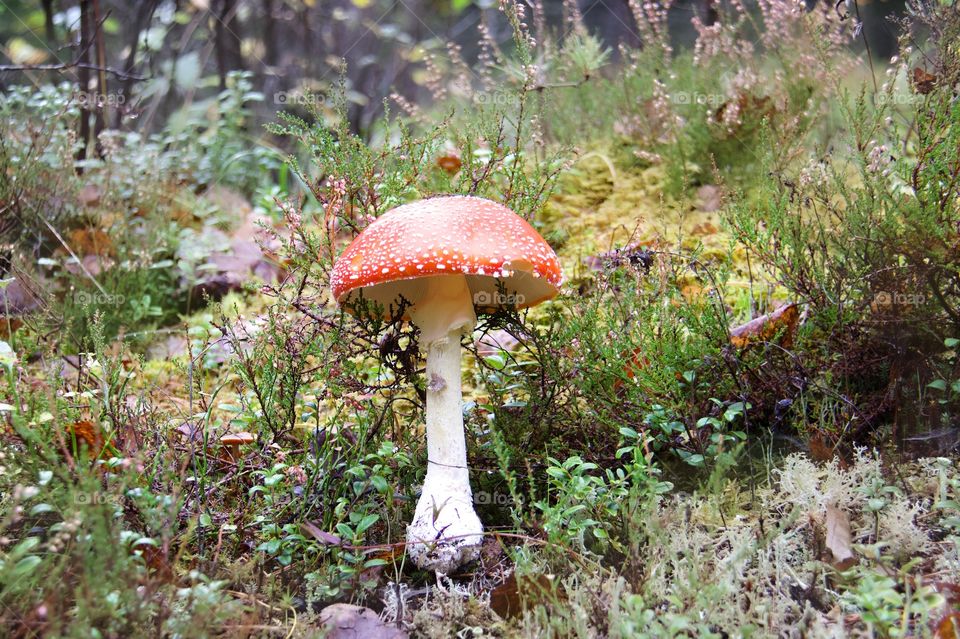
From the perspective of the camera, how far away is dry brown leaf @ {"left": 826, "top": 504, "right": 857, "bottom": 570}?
2.18 m

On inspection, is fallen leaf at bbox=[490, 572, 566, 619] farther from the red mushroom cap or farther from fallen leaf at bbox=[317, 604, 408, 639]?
the red mushroom cap

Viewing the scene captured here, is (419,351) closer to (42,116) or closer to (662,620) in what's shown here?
(662,620)

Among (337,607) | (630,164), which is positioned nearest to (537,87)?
(630,164)

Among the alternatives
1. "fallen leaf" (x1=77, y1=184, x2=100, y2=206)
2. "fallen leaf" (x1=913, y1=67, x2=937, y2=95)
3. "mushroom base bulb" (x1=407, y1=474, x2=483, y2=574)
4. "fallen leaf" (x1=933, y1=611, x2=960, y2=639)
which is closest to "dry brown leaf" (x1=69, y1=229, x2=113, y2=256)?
"fallen leaf" (x1=77, y1=184, x2=100, y2=206)

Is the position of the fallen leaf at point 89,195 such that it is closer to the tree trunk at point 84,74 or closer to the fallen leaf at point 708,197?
the tree trunk at point 84,74

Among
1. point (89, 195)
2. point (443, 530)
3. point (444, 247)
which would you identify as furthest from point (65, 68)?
point (443, 530)

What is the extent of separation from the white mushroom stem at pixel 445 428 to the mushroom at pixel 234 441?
841 mm

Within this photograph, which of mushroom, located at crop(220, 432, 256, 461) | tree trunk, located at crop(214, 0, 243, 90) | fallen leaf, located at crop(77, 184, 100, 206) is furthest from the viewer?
tree trunk, located at crop(214, 0, 243, 90)

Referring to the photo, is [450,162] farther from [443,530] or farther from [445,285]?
[443,530]

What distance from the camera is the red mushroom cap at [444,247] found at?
2.29 metres

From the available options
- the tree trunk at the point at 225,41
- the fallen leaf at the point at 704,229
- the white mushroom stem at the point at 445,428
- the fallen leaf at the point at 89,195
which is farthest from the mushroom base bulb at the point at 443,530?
the tree trunk at the point at 225,41

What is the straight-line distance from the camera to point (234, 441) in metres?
3.03

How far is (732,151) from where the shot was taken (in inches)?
191

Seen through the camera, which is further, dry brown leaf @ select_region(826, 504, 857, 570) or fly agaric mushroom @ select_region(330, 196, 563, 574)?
fly agaric mushroom @ select_region(330, 196, 563, 574)
